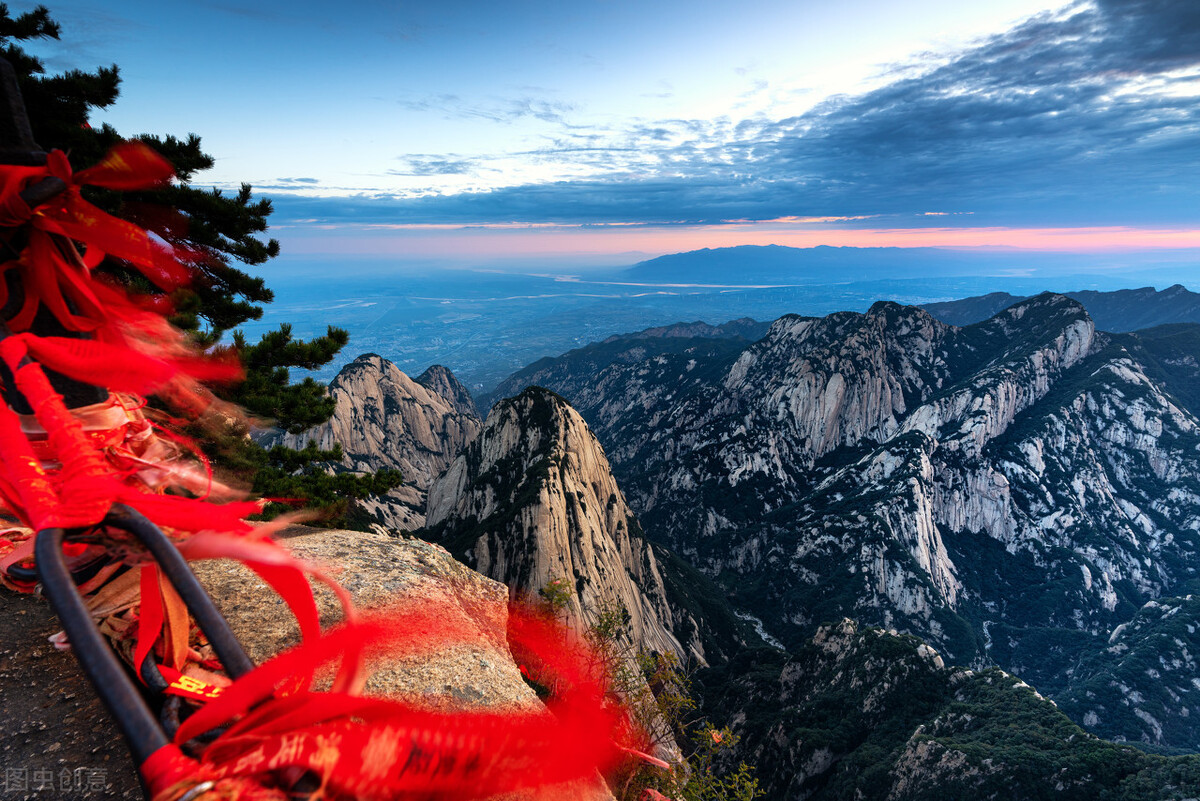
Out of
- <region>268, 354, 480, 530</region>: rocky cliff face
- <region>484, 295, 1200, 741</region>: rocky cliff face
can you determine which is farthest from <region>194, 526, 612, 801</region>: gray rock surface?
<region>484, 295, 1200, 741</region>: rocky cliff face

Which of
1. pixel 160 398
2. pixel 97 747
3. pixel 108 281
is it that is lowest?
pixel 97 747

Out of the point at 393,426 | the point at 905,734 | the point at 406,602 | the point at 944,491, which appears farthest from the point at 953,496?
the point at 406,602

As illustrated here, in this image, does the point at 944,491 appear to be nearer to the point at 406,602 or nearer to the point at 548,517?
the point at 548,517

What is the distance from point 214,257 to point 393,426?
5086 inches

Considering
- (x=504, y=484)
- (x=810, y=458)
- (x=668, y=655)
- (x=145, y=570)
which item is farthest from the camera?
(x=810, y=458)

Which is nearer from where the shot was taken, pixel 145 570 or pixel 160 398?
pixel 145 570

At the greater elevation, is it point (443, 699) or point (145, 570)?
point (145, 570)

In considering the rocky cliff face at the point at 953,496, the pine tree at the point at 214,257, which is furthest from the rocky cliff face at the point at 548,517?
the rocky cliff face at the point at 953,496

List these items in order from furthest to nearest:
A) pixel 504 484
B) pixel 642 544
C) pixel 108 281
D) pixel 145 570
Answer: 1. pixel 642 544
2. pixel 504 484
3. pixel 108 281
4. pixel 145 570

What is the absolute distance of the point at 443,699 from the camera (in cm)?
447

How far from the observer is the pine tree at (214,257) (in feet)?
31.7

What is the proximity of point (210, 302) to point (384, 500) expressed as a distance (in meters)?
90.1

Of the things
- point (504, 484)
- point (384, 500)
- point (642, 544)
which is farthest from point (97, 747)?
point (384, 500)

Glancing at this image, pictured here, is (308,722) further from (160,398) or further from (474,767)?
(160,398)
